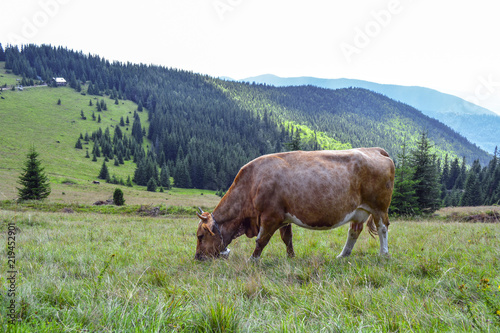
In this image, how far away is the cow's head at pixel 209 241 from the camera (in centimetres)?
578

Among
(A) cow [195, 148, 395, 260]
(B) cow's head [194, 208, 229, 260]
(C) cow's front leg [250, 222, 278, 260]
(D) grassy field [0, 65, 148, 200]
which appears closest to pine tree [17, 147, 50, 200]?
(D) grassy field [0, 65, 148, 200]

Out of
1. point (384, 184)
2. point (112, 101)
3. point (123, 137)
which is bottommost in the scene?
point (123, 137)

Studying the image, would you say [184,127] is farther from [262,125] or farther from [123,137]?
[262,125]

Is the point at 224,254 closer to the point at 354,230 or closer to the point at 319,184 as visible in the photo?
the point at 319,184

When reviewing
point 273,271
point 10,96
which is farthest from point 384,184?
point 10,96

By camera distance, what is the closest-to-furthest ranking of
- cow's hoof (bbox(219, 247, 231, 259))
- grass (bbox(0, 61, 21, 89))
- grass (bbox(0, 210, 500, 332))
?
1. grass (bbox(0, 210, 500, 332))
2. cow's hoof (bbox(219, 247, 231, 259))
3. grass (bbox(0, 61, 21, 89))

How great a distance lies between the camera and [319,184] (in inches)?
214

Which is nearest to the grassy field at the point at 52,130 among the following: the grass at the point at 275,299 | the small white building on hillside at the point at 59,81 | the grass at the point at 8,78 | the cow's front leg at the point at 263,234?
the small white building on hillside at the point at 59,81

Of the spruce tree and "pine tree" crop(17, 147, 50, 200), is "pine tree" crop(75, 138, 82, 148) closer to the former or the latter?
the spruce tree

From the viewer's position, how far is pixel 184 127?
157250 mm

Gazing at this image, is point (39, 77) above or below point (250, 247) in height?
above

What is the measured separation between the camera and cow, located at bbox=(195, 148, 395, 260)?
544 cm

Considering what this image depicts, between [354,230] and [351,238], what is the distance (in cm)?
21

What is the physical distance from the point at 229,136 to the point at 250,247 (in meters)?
155
